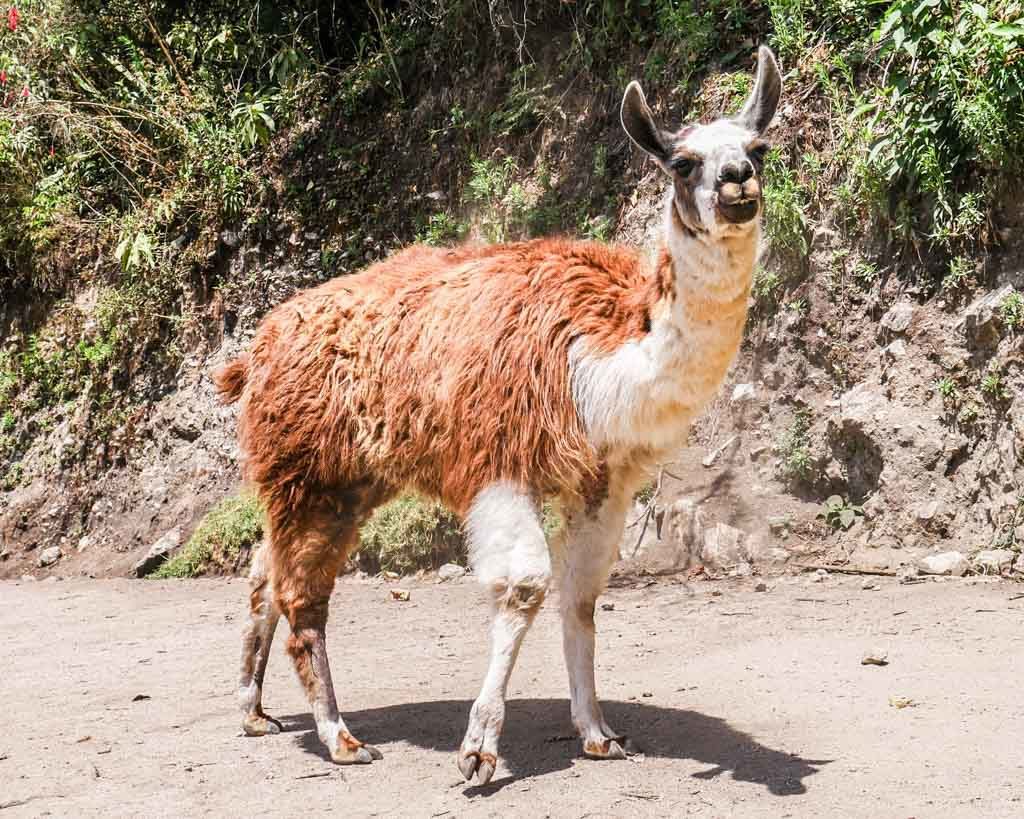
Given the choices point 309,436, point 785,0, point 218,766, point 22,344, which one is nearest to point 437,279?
point 309,436

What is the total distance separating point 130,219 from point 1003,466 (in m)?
8.27

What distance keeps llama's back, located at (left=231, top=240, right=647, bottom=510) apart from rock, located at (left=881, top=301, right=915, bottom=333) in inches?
112

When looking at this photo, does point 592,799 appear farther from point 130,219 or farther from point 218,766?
point 130,219

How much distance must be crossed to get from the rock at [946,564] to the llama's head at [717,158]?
304 cm

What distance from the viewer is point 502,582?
13.0 ft

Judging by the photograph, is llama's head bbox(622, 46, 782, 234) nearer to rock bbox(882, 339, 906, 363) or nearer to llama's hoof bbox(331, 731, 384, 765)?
llama's hoof bbox(331, 731, 384, 765)

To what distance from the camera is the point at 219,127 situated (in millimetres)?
11188

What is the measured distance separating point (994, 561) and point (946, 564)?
0.24 meters

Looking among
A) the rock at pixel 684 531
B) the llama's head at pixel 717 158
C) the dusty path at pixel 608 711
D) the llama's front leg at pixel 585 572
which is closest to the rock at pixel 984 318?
the dusty path at pixel 608 711

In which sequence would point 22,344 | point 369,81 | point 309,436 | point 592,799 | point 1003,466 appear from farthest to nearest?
1. point 22,344
2. point 369,81
3. point 1003,466
4. point 309,436
5. point 592,799

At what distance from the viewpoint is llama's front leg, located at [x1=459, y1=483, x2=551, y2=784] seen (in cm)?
390

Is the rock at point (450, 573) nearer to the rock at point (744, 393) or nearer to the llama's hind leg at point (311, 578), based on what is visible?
the rock at point (744, 393)

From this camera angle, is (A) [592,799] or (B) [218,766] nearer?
(A) [592,799]

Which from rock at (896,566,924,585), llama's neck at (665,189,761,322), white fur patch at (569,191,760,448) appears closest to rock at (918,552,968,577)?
rock at (896,566,924,585)
